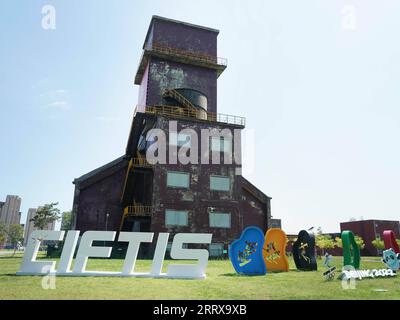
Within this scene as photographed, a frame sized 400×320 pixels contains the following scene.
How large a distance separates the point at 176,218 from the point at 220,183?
5.50 metres

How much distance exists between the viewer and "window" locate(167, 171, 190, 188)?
95.5 feet

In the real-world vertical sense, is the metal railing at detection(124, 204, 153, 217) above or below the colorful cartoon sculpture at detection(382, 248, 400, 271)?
above

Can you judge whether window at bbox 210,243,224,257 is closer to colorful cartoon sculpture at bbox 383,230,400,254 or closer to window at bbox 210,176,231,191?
window at bbox 210,176,231,191

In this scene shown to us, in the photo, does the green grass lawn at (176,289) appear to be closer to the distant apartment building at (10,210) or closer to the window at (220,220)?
the window at (220,220)

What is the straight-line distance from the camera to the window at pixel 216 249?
95.7 feet

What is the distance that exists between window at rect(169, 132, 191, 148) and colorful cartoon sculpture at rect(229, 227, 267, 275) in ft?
53.0

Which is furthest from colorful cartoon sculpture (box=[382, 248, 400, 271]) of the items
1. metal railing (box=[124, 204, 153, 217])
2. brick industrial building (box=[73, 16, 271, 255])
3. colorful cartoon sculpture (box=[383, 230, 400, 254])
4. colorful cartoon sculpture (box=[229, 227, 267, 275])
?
metal railing (box=[124, 204, 153, 217])

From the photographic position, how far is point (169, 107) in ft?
105

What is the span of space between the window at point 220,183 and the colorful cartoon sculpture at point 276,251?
13934mm

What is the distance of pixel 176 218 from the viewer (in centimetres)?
2850

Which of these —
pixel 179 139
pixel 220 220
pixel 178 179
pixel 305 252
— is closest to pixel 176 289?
pixel 305 252

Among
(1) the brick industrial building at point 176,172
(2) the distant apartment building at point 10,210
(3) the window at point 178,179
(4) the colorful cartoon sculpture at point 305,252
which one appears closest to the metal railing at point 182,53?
(1) the brick industrial building at point 176,172

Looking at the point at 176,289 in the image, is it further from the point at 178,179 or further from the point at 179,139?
the point at 179,139
